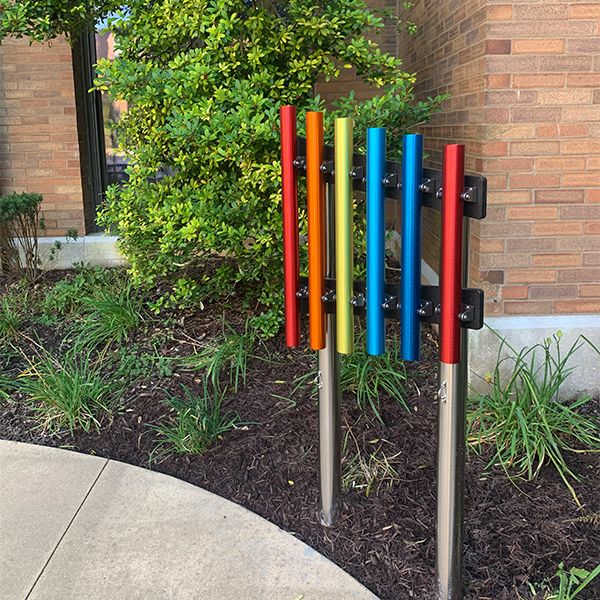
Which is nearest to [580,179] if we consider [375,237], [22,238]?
[375,237]

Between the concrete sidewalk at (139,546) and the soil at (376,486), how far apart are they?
15 cm

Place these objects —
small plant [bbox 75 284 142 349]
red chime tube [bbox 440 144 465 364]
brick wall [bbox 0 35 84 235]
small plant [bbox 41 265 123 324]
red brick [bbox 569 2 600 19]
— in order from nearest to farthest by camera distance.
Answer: red chime tube [bbox 440 144 465 364], red brick [bbox 569 2 600 19], small plant [bbox 75 284 142 349], small plant [bbox 41 265 123 324], brick wall [bbox 0 35 84 235]

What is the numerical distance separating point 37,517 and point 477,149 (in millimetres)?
3003

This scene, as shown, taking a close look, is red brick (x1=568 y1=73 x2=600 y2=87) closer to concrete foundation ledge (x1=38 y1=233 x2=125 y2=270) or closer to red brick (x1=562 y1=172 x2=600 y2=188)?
red brick (x1=562 y1=172 x2=600 y2=188)

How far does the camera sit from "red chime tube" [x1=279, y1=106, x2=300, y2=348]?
9.19 ft

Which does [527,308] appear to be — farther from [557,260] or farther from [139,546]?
[139,546]

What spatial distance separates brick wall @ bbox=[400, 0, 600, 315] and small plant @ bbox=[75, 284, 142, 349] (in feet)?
7.92

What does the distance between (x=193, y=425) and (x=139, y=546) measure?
89cm

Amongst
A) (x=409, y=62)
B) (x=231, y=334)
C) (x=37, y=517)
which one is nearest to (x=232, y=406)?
(x=231, y=334)

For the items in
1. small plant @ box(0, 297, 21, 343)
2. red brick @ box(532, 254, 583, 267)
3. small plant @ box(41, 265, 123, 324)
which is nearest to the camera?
red brick @ box(532, 254, 583, 267)

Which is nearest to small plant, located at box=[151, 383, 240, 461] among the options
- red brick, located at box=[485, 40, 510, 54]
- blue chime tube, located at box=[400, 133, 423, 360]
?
blue chime tube, located at box=[400, 133, 423, 360]

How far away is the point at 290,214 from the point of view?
9.42 feet

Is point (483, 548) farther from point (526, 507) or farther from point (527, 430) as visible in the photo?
point (527, 430)

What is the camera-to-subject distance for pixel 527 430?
3465 millimetres
